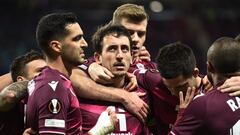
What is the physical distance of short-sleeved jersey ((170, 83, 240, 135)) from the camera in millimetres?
3254

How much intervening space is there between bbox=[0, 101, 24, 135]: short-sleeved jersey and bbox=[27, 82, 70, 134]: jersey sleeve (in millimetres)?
721

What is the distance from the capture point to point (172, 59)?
3.87 m

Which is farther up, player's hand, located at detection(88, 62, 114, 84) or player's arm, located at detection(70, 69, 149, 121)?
player's hand, located at detection(88, 62, 114, 84)

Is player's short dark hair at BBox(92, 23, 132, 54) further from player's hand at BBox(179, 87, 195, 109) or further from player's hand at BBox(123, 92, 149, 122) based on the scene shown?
player's hand at BBox(179, 87, 195, 109)

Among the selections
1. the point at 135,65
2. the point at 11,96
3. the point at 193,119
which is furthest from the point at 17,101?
the point at 193,119

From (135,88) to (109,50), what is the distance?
0.36m

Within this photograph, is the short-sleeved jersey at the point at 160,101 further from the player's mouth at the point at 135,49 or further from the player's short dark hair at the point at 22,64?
the player's short dark hair at the point at 22,64

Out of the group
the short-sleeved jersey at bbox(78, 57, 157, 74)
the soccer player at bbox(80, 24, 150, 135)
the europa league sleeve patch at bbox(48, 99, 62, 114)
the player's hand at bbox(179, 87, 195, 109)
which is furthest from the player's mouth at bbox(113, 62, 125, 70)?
the europa league sleeve patch at bbox(48, 99, 62, 114)

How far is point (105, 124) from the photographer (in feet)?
11.8

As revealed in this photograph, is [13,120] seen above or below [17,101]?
below

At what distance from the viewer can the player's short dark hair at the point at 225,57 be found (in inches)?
132

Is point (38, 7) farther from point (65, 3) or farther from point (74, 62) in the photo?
point (74, 62)

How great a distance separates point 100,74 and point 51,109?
25.5 inches

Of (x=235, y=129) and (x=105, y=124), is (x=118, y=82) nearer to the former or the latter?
(x=105, y=124)
